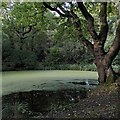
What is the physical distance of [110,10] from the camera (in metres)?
9.22

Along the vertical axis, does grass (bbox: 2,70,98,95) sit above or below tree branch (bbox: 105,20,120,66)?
below

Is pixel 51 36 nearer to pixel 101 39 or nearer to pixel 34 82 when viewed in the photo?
pixel 34 82

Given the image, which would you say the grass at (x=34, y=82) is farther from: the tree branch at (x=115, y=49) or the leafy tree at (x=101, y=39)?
the tree branch at (x=115, y=49)

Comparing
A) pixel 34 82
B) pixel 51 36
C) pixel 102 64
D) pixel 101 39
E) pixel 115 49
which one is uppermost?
pixel 101 39

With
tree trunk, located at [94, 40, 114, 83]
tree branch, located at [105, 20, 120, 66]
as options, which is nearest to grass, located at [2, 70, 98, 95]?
tree trunk, located at [94, 40, 114, 83]

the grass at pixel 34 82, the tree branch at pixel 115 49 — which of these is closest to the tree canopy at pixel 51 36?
the tree branch at pixel 115 49

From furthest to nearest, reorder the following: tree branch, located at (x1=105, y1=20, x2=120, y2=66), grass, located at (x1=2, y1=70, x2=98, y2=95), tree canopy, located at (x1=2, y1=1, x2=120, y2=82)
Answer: grass, located at (x1=2, y1=70, x2=98, y2=95) → tree canopy, located at (x1=2, y1=1, x2=120, y2=82) → tree branch, located at (x1=105, y1=20, x2=120, y2=66)

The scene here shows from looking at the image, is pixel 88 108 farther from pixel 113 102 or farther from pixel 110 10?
pixel 110 10

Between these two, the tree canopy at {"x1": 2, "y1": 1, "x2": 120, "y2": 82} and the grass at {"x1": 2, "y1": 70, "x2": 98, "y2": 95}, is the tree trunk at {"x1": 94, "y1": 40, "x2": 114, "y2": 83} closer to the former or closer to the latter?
the tree canopy at {"x1": 2, "y1": 1, "x2": 120, "y2": 82}

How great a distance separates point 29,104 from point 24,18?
358 centimetres

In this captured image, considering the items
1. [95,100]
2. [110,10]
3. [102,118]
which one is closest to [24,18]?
[110,10]

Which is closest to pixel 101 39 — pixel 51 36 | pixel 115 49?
pixel 115 49

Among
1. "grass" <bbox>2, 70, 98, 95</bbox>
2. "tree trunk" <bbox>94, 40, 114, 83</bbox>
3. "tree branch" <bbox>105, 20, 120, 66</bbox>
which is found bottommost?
"grass" <bbox>2, 70, 98, 95</bbox>

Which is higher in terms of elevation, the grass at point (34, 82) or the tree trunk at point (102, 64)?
the tree trunk at point (102, 64)
